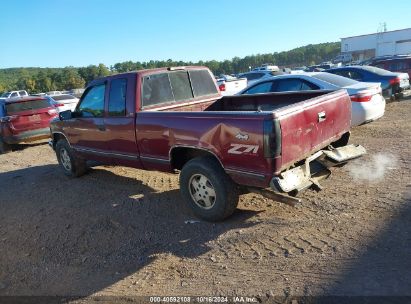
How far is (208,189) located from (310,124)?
143cm

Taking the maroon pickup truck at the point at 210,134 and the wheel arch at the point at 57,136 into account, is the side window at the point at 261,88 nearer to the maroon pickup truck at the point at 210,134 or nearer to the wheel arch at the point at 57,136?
the maroon pickup truck at the point at 210,134

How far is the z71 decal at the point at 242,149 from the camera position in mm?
3785

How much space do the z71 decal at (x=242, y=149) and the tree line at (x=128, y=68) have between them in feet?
214

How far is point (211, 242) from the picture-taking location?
413cm

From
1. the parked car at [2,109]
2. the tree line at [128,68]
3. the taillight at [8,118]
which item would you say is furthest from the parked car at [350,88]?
the tree line at [128,68]

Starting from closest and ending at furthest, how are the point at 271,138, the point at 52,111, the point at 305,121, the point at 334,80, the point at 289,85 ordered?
the point at 271,138, the point at 305,121, the point at 289,85, the point at 334,80, the point at 52,111

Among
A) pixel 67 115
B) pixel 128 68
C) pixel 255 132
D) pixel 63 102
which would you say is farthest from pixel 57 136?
pixel 128 68

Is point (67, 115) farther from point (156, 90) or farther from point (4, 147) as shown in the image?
point (4, 147)

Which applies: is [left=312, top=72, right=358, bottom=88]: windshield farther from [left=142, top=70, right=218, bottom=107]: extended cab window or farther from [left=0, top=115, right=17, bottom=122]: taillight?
[left=0, top=115, right=17, bottom=122]: taillight

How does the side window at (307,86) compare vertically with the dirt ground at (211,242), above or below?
above

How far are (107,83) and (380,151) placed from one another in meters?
5.14

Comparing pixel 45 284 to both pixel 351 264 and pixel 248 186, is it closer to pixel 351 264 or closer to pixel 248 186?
pixel 248 186

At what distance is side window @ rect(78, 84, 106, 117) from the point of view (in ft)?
19.4

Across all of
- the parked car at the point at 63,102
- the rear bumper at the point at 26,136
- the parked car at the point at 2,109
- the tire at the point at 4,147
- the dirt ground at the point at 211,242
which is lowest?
the dirt ground at the point at 211,242
